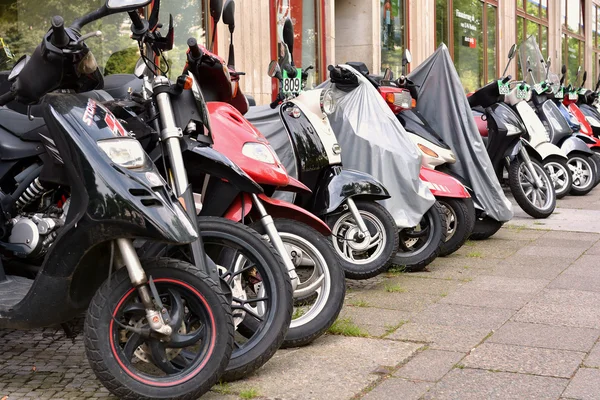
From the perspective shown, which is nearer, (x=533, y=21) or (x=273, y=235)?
(x=273, y=235)

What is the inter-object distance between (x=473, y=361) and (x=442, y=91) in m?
3.46

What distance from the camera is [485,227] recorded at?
7227 mm

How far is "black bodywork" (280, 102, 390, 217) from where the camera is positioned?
513cm

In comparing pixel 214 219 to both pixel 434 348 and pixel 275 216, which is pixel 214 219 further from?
pixel 434 348

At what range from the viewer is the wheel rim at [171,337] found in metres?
3.16

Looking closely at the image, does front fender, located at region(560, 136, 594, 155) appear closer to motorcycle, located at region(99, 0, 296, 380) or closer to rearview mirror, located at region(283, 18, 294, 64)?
rearview mirror, located at region(283, 18, 294, 64)

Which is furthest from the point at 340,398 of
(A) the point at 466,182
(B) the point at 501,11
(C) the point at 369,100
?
(B) the point at 501,11

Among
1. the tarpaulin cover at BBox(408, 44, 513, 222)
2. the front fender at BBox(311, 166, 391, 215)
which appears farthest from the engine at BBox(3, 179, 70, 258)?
the tarpaulin cover at BBox(408, 44, 513, 222)

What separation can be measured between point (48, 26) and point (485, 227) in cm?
386

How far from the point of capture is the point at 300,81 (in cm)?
550

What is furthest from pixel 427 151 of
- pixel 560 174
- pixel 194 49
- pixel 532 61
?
pixel 532 61

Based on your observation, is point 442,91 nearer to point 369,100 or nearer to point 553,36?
point 369,100

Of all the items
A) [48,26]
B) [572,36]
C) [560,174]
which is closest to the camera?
[48,26]

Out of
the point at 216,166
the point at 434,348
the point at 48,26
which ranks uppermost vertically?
the point at 48,26
